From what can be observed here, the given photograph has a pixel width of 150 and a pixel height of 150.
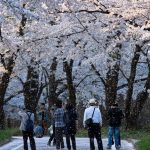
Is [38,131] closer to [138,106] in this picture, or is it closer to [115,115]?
[138,106]

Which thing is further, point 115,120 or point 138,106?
point 138,106

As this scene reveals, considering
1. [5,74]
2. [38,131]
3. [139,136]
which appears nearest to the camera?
[139,136]

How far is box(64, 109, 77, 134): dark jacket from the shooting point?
18.5 m

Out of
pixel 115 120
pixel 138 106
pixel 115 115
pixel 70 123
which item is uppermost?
pixel 138 106

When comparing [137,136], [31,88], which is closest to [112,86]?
[31,88]

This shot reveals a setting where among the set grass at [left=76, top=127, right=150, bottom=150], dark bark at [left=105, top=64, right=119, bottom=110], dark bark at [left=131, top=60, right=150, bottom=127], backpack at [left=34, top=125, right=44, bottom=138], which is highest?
dark bark at [left=105, top=64, right=119, bottom=110]

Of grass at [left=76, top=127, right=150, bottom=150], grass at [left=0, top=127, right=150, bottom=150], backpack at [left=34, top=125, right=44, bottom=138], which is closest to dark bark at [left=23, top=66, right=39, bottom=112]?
grass at [left=0, top=127, right=150, bottom=150]

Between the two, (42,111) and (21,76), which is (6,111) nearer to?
(21,76)

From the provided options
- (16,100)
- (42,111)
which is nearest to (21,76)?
(16,100)

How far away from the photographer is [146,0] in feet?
65.7

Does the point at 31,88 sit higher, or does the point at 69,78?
the point at 69,78

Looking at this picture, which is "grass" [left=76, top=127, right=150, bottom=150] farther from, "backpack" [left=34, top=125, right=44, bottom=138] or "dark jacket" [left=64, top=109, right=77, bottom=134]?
"backpack" [left=34, top=125, right=44, bottom=138]

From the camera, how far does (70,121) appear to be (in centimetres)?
1845

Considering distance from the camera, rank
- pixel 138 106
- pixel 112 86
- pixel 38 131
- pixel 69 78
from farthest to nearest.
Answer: pixel 69 78 → pixel 112 86 → pixel 138 106 → pixel 38 131
